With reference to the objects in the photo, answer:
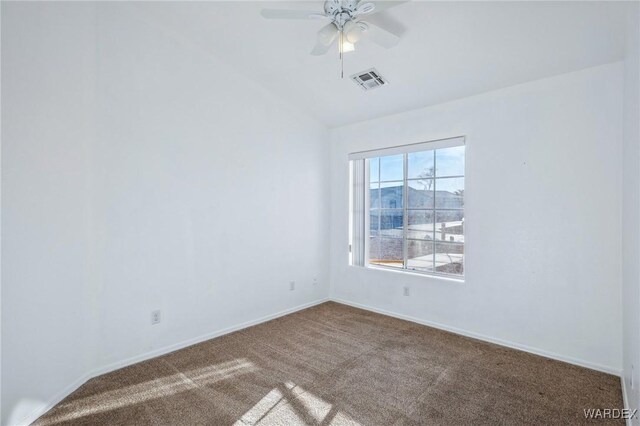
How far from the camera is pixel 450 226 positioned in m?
3.56

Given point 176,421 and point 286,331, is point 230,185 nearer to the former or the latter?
point 286,331

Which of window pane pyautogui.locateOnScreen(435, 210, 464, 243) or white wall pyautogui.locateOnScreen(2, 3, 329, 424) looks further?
window pane pyautogui.locateOnScreen(435, 210, 464, 243)

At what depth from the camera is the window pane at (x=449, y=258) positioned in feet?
11.5

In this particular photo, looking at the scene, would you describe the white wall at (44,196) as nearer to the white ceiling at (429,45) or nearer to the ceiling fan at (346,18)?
the white ceiling at (429,45)

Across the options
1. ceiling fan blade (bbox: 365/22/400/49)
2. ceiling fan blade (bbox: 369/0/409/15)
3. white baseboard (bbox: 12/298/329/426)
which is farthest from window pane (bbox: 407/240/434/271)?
ceiling fan blade (bbox: 369/0/409/15)

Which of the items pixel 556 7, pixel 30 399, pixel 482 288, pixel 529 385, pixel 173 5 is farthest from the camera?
pixel 482 288

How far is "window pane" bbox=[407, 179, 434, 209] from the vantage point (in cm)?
373

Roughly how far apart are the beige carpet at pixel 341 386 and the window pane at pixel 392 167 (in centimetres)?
204

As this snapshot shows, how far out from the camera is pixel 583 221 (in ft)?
8.60

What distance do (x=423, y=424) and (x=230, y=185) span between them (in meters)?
2.70

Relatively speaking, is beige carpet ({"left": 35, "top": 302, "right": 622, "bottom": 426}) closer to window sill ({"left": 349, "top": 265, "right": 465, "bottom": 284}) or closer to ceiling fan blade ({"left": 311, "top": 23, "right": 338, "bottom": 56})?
window sill ({"left": 349, "top": 265, "right": 465, "bottom": 284})

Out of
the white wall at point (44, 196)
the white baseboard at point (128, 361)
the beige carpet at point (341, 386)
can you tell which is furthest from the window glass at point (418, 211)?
the white wall at point (44, 196)

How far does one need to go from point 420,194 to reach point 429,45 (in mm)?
1726

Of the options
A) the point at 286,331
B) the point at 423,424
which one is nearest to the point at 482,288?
the point at 423,424
